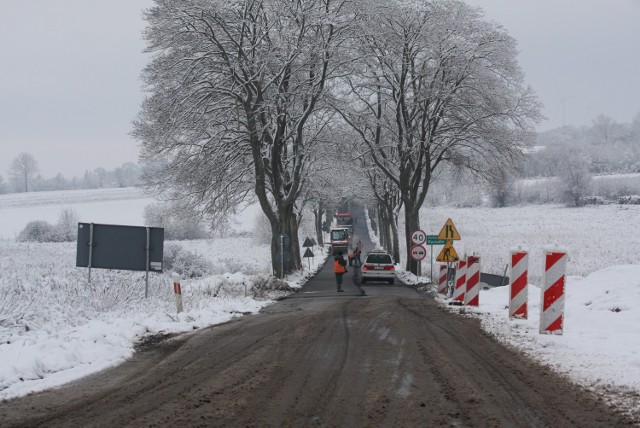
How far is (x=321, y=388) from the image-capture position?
7.03m

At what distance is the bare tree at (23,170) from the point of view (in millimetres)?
135125

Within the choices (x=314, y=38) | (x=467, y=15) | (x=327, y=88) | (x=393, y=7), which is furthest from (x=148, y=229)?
(x=467, y=15)

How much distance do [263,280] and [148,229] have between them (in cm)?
943

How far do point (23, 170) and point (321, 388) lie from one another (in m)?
144

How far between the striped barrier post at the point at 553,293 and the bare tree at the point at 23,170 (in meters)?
140

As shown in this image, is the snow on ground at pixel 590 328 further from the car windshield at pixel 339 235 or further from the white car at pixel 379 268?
the car windshield at pixel 339 235

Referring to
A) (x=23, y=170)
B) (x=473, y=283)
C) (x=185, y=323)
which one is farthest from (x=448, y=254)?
(x=23, y=170)

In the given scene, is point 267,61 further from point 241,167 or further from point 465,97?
point 465,97

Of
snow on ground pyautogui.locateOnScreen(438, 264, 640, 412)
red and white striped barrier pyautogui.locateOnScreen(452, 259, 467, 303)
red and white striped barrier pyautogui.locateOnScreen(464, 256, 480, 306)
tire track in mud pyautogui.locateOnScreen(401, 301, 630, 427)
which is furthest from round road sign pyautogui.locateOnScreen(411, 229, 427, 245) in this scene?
tire track in mud pyautogui.locateOnScreen(401, 301, 630, 427)

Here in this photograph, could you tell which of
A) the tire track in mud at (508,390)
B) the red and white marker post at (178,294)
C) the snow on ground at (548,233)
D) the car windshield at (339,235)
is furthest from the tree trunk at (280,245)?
the car windshield at (339,235)

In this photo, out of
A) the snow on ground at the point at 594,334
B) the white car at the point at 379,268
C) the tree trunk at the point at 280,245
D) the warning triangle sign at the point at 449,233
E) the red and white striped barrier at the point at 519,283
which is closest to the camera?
the snow on ground at the point at 594,334

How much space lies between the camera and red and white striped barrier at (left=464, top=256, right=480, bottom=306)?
17.0 m

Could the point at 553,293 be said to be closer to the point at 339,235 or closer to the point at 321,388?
the point at 321,388

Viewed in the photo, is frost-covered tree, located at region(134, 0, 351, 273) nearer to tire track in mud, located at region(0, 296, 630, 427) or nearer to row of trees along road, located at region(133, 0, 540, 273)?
row of trees along road, located at region(133, 0, 540, 273)
